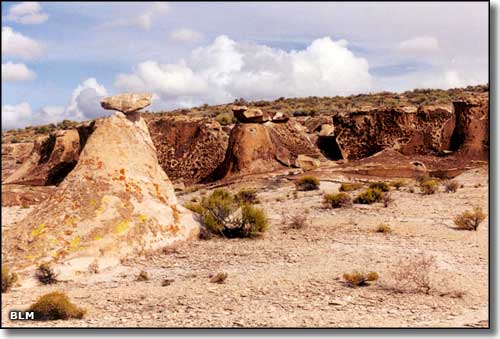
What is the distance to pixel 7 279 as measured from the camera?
7.52 meters

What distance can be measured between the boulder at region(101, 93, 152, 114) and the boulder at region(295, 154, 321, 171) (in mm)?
9962

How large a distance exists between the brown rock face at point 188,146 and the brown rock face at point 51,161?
2.76 m

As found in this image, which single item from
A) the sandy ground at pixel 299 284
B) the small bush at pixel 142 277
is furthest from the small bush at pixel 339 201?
Result: the small bush at pixel 142 277

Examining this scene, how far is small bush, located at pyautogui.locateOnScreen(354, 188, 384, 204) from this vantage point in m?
13.3

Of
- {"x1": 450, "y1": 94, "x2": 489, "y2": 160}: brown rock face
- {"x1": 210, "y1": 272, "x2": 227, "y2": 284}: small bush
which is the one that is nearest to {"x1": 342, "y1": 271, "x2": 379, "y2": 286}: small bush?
{"x1": 210, "y1": 272, "x2": 227, "y2": 284}: small bush

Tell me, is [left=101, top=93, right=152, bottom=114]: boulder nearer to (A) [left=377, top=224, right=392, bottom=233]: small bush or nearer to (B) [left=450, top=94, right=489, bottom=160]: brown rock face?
(A) [left=377, top=224, right=392, bottom=233]: small bush

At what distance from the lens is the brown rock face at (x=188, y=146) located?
21906mm

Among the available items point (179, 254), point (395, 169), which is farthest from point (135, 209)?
point (395, 169)

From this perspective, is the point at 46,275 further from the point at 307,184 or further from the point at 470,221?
the point at 307,184

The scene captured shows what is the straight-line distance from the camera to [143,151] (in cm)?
1030

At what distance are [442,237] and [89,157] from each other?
546cm

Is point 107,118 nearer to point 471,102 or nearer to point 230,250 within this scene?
point 230,250

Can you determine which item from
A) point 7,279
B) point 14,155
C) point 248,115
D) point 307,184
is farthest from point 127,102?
point 14,155

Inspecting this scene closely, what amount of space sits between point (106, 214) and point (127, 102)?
7.24 ft
